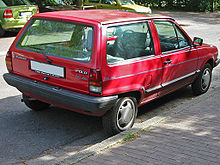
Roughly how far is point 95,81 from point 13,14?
10.8 m

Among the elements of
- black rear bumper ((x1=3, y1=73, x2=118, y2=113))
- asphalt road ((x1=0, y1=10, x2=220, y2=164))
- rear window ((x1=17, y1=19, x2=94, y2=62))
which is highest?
rear window ((x1=17, y1=19, x2=94, y2=62))

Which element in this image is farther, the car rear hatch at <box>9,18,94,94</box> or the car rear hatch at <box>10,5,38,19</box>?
the car rear hatch at <box>10,5,38,19</box>

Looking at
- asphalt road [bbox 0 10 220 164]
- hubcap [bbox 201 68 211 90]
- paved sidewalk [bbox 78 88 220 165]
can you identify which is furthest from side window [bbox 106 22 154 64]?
hubcap [bbox 201 68 211 90]

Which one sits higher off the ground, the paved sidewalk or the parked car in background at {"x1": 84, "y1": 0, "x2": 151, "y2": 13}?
the parked car in background at {"x1": 84, "y1": 0, "x2": 151, "y2": 13}

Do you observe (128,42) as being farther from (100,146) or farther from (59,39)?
(100,146)

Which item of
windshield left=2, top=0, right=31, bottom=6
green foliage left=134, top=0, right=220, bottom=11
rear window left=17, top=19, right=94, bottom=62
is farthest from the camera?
green foliage left=134, top=0, right=220, bottom=11

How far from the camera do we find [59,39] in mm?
5195

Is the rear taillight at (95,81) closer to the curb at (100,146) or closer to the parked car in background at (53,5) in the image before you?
the curb at (100,146)

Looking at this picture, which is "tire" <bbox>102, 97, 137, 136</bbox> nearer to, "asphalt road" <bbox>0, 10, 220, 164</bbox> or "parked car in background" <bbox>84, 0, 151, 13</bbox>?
"asphalt road" <bbox>0, 10, 220, 164</bbox>

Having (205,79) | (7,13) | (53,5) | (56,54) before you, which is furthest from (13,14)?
(56,54)

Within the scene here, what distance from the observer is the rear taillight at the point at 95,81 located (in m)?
4.53

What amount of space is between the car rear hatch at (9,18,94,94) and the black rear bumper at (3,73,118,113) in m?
0.08

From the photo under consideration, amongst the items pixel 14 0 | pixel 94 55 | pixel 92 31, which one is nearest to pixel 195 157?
pixel 94 55

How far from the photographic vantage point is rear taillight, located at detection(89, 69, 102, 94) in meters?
4.53
